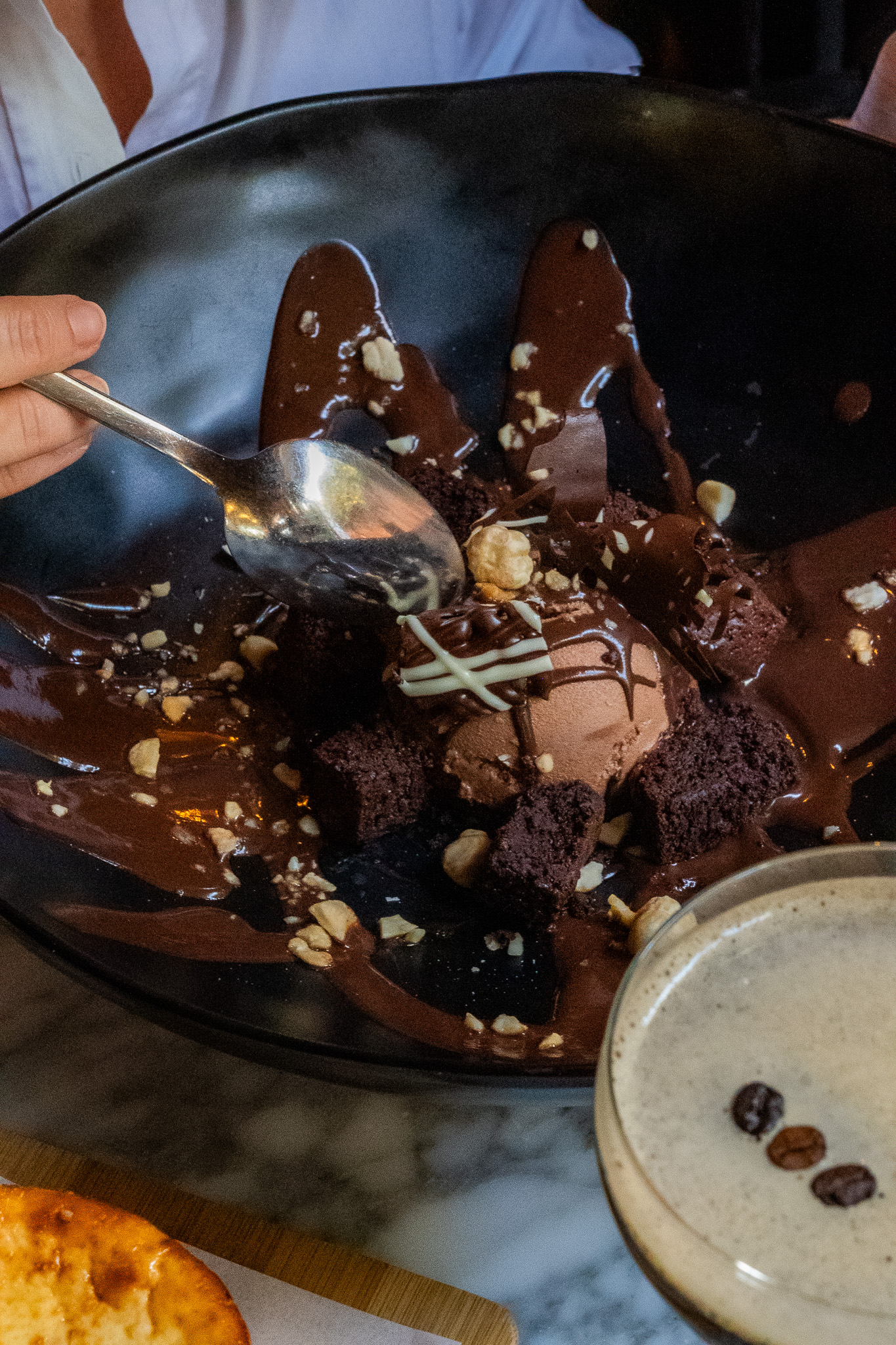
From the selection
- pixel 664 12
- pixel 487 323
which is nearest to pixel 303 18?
pixel 664 12

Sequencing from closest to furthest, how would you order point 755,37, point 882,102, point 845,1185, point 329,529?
1. point 845,1185
2. point 329,529
3. point 882,102
4. point 755,37

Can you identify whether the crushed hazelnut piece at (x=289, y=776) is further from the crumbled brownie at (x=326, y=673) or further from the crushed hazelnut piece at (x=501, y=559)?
the crushed hazelnut piece at (x=501, y=559)

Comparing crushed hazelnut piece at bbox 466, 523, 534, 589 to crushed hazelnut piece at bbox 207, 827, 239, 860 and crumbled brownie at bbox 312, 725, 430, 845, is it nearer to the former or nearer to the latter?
crumbled brownie at bbox 312, 725, 430, 845

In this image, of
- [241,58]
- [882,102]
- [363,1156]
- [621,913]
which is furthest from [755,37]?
[363,1156]

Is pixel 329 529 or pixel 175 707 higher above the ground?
pixel 329 529

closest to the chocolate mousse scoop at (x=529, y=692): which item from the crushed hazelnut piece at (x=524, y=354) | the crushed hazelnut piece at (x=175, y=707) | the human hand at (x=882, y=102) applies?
the crushed hazelnut piece at (x=175, y=707)

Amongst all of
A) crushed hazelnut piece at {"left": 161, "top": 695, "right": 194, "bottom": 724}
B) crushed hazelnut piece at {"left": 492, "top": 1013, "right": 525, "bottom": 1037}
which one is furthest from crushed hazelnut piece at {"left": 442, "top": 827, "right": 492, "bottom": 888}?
crushed hazelnut piece at {"left": 161, "top": 695, "right": 194, "bottom": 724}

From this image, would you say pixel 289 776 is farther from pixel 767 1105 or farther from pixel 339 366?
pixel 767 1105
